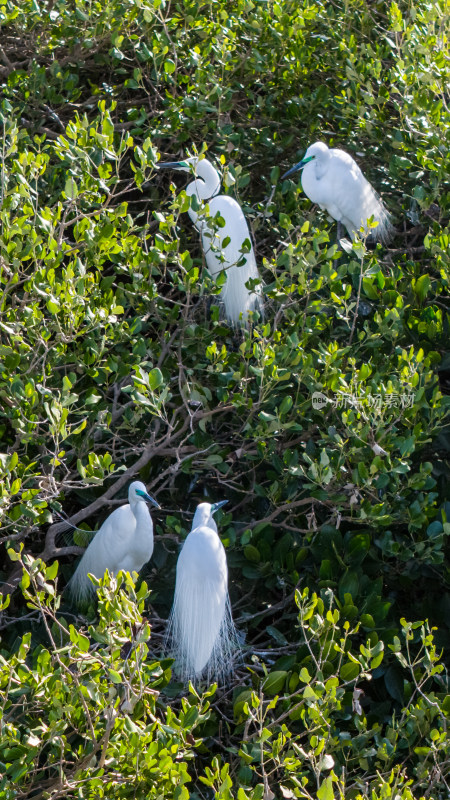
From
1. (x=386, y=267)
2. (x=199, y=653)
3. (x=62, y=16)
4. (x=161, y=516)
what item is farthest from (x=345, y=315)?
(x=62, y=16)

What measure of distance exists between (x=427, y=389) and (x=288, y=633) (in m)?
0.77

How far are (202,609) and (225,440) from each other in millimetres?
587

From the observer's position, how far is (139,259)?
270 centimetres

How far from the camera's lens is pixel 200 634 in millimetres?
2566

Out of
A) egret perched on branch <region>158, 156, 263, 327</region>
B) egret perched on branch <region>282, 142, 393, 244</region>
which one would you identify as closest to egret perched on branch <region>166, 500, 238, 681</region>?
egret perched on branch <region>158, 156, 263, 327</region>

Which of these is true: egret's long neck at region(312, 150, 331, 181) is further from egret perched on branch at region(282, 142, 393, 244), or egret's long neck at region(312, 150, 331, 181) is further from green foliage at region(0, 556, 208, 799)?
green foliage at region(0, 556, 208, 799)

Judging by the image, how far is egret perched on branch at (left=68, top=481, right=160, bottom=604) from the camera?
266cm

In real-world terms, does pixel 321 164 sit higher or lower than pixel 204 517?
higher

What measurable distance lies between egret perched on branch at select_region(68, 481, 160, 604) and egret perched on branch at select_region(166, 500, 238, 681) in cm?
A: 15

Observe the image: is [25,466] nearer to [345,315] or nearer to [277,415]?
[277,415]

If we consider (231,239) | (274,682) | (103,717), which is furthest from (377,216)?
(103,717)

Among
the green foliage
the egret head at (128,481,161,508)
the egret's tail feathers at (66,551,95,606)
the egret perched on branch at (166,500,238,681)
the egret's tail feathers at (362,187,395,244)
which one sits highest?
the green foliage

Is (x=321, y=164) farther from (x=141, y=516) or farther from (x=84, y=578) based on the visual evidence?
(x=84, y=578)

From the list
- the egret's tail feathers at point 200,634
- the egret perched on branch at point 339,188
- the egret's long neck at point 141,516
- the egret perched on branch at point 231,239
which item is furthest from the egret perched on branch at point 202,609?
the egret perched on branch at point 339,188
